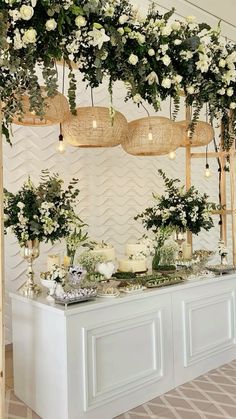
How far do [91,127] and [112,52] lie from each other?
79 cm

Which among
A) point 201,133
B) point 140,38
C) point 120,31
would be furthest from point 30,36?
point 201,133

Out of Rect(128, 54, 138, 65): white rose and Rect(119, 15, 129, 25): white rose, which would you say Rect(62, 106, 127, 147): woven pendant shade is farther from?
Rect(119, 15, 129, 25): white rose

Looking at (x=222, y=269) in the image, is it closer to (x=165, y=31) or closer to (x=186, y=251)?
(x=186, y=251)

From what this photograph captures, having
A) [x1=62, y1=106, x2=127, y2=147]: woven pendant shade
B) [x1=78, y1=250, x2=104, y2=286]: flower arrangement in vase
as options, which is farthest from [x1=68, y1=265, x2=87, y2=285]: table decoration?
[x1=62, y1=106, x2=127, y2=147]: woven pendant shade

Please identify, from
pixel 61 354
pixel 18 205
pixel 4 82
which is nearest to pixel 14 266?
pixel 18 205

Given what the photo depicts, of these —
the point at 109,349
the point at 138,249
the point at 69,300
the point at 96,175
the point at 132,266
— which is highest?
the point at 96,175

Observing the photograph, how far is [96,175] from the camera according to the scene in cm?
527

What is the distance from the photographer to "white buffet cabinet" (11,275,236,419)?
8.38 feet

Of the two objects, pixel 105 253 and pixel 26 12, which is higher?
pixel 26 12

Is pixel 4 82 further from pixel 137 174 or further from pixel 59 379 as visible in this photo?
pixel 137 174

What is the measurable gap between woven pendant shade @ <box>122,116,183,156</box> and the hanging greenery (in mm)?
470

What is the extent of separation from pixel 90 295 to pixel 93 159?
2806 millimetres

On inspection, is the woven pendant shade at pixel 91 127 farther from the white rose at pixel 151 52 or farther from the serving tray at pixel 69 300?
the serving tray at pixel 69 300

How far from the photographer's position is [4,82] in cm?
208
